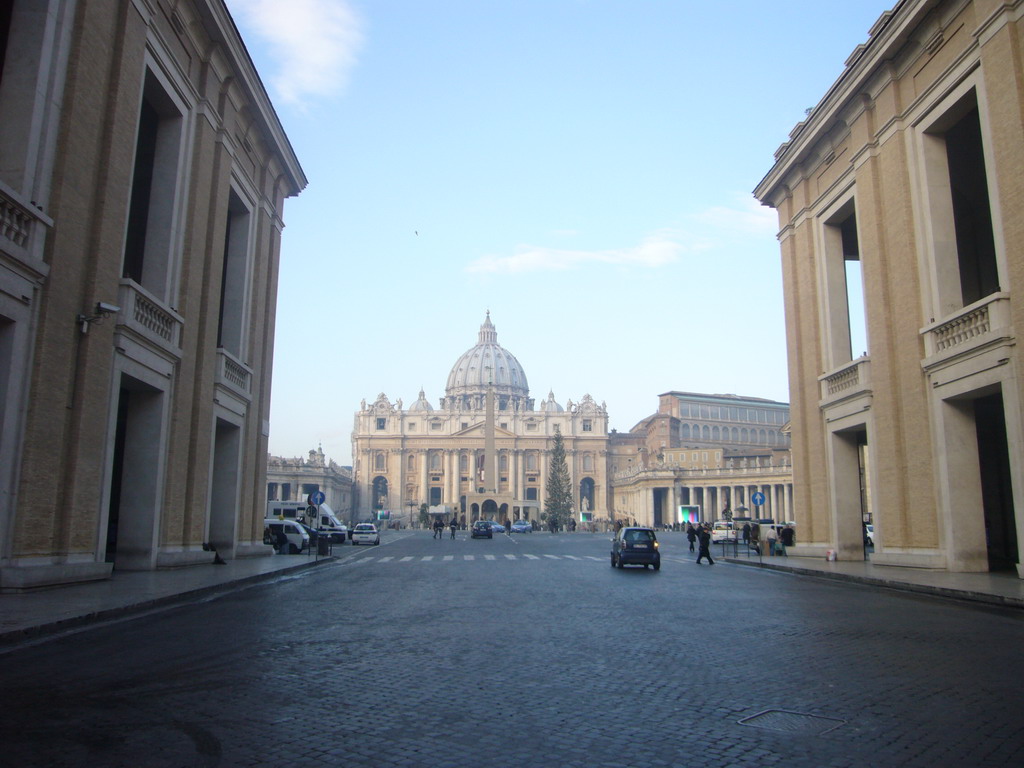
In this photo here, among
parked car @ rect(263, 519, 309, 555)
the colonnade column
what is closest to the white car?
parked car @ rect(263, 519, 309, 555)

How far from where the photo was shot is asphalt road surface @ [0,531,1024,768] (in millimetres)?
5191

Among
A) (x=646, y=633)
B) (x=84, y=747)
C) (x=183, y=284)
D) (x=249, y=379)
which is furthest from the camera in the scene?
(x=249, y=379)

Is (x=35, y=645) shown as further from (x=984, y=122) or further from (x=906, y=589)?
(x=984, y=122)

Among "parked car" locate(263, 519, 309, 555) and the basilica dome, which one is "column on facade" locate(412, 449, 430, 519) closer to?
the basilica dome

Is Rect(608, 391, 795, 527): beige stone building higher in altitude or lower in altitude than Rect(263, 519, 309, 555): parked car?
higher

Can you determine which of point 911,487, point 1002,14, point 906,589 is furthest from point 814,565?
point 1002,14

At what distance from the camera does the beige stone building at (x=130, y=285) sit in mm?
13133

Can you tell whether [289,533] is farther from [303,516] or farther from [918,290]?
[918,290]

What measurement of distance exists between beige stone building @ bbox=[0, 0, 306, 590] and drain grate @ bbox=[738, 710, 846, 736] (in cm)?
1126

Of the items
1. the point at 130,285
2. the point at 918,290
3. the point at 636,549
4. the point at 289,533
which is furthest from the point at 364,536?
the point at 918,290

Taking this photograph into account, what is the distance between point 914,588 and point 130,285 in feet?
52.6

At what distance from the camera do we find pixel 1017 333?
16.5m

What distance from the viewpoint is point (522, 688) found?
6.98 meters

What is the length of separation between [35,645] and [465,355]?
168 metres
